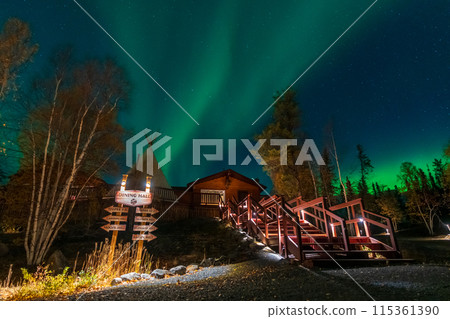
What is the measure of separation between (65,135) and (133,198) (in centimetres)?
387

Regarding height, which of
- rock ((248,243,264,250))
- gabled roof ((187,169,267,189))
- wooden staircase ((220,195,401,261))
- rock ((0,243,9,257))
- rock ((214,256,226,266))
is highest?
gabled roof ((187,169,267,189))

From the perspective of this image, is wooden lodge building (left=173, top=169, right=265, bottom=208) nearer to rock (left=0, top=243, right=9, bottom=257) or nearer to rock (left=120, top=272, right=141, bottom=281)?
rock (left=0, top=243, right=9, bottom=257)

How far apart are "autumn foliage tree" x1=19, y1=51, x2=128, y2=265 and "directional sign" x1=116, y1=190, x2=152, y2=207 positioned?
4.73ft

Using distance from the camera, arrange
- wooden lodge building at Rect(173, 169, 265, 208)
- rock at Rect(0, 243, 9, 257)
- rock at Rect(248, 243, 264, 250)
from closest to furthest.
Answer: rock at Rect(248, 243, 264, 250), rock at Rect(0, 243, 9, 257), wooden lodge building at Rect(173, 169, 265, 208)

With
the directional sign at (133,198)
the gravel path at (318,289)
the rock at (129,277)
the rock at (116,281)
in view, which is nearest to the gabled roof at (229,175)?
the directional sign at (133,198)

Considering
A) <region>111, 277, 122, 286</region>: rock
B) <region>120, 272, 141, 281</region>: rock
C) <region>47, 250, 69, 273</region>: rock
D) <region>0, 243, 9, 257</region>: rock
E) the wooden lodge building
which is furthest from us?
the wooden lodge building

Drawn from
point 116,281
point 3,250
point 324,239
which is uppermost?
point 324,239

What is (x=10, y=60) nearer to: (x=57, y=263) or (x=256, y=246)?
(x=57, y=263)

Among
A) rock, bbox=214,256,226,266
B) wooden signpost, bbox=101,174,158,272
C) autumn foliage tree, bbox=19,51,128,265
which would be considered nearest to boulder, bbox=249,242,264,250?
rock, bbox=214,256,226,266

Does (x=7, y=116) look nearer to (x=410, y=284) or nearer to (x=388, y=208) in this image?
(x=410, y=284)

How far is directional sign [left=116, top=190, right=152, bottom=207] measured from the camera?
9.27 metres

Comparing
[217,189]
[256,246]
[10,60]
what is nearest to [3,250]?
[10,60]

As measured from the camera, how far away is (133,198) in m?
9.45

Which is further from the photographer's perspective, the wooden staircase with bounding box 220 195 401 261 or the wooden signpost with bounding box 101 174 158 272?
the wooden signpost with bounding box 101 174 158 272
